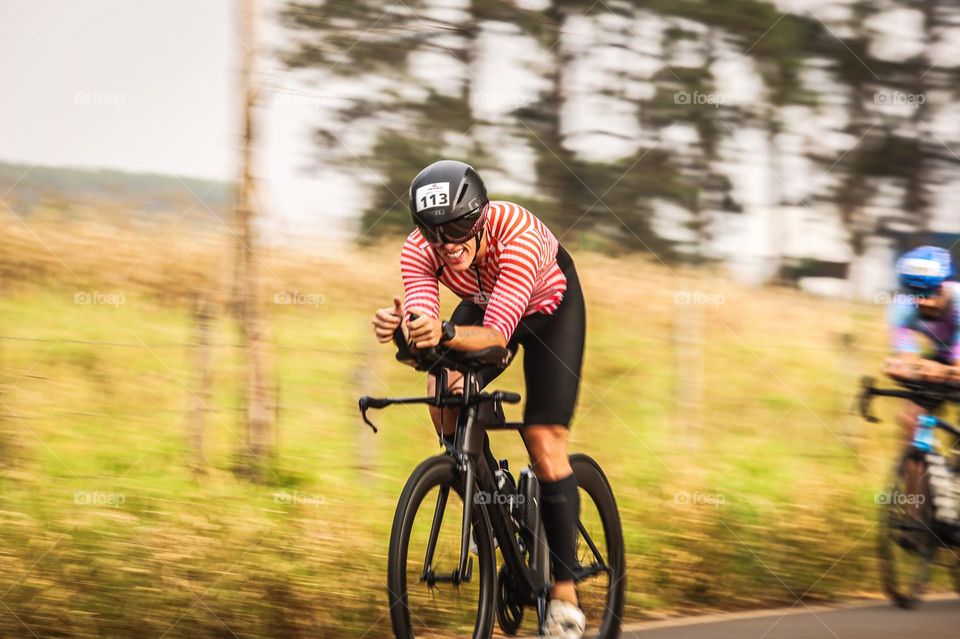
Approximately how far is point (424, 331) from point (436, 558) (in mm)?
925

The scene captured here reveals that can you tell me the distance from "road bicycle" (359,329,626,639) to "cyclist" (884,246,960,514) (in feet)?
8.58

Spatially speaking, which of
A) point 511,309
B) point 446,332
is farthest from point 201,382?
point 446,332

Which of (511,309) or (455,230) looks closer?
(455,230)

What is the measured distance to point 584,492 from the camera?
507cm

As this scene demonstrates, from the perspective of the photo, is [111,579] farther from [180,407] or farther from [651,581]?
[180,407]

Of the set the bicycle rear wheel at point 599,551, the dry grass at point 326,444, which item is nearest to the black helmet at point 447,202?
the bicycle rear wheel at point 599,551

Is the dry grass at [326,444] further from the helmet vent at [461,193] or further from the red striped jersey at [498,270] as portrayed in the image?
the helmet vent at [461,193]

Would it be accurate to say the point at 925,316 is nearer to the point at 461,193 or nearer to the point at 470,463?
the point at 470,463

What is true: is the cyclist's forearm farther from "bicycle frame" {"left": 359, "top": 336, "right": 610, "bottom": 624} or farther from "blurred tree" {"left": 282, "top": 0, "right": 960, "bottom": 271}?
"blurred tree" {"left": 282, "top": 0, "right": 960, "bottom": 271}

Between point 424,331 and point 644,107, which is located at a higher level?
point 644,107

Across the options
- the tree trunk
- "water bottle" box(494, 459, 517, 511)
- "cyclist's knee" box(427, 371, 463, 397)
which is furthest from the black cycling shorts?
the tree trunk

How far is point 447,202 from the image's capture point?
408 centimetres

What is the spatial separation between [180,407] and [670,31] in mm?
5719

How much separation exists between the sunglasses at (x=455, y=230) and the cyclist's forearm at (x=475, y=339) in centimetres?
32
